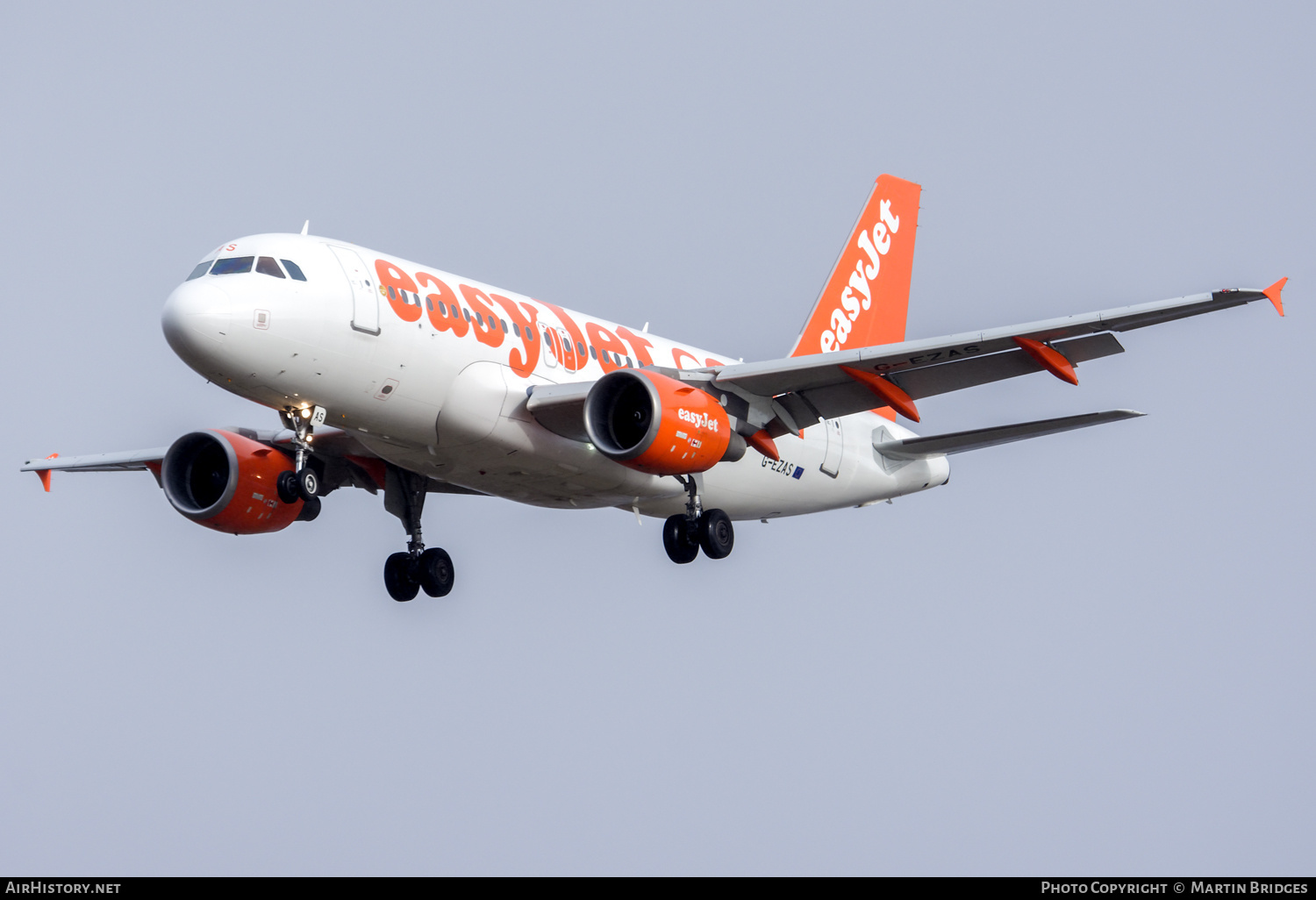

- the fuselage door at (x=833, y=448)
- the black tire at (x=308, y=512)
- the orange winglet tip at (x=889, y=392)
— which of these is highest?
the fuselage door at (x=833, y=448)

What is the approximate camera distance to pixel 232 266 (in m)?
25.5

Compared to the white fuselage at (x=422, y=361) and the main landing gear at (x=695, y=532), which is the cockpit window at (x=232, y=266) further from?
the main landing gear at (x=695, y=532)

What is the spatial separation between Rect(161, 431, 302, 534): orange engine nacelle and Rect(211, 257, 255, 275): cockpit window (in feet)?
18.7

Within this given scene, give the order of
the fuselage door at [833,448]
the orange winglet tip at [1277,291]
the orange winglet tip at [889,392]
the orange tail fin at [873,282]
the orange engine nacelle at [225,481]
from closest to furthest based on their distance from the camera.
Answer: the orange winglet tip at [1277,291]
the orange winglet tip at [889,392]
the orange engine nacelle at [225,481]
the fuselage door at [833,448]
the orange tail fin at [873,282]

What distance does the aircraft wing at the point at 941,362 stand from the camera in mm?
25375

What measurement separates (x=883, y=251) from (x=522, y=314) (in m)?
13.4

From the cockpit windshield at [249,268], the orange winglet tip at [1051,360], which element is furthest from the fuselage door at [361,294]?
the orange winglet tip at [1051,360]

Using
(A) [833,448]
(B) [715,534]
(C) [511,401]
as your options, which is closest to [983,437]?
(A) [833,448]

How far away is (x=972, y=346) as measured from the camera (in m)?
26.8

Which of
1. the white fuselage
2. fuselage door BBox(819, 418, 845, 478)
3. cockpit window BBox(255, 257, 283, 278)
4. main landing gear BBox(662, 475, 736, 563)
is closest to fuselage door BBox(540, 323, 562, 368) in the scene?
the white fuselage

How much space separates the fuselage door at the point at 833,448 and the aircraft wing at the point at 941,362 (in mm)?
3558

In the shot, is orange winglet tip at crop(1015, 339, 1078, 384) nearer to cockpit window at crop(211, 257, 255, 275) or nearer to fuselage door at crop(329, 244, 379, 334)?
fuselage door at crop(329, 244, 379, 334)

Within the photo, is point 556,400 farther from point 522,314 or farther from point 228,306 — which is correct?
point 228,306

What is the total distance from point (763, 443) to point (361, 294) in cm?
813
